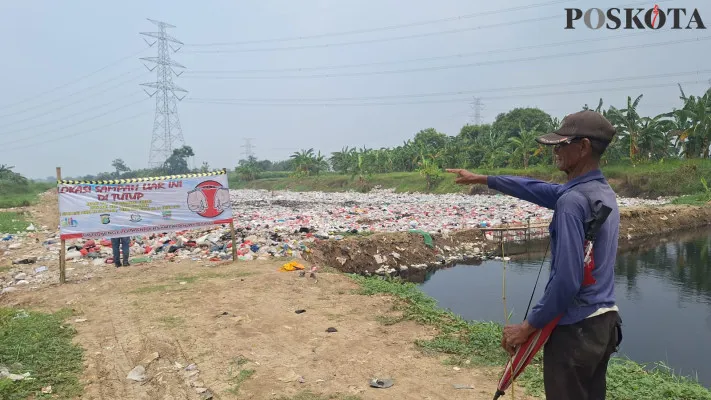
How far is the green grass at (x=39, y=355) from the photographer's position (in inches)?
129

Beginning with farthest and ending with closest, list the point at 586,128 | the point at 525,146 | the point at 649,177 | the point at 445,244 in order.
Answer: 1. the point at 525,146
2. the point at 649,177
3. the point at 445,244
4. the point at 586,128

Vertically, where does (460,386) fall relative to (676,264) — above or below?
above

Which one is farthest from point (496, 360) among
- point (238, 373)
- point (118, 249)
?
point (118, 249)

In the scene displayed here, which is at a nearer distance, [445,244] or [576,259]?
[576,259]

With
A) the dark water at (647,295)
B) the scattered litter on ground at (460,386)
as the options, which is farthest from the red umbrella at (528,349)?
the dark water at (647,295)

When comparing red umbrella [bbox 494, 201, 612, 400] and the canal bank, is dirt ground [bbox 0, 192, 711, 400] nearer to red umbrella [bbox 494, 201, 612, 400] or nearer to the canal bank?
red umbrella [bbox 494, 201, 612, 400]

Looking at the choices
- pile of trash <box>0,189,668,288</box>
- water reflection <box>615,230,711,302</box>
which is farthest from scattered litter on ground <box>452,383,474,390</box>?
water reflection <box>615,230,711,302</box>

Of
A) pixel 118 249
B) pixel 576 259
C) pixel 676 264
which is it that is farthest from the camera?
pixel 676 264

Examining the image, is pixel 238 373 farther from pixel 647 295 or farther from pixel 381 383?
pixel 647 295

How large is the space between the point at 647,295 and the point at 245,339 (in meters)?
7.56

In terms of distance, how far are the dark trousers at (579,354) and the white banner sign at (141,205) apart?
6.73 meters

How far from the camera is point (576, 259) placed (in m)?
1.62

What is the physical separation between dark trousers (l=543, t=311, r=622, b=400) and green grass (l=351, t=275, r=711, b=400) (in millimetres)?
1629

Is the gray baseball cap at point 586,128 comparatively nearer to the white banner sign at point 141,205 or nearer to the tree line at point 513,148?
the white banner sign at point 141,205
